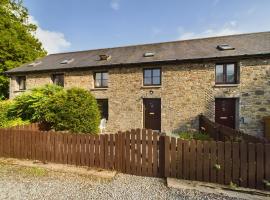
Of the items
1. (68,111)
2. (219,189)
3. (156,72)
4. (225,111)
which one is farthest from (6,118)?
(225,111)

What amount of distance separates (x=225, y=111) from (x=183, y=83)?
3.34 metres

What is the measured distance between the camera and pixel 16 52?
2880 cm

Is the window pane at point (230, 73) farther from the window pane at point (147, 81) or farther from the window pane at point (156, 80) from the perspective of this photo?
the window pane at point (147, 81)

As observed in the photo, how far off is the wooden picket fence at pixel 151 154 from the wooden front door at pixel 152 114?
8.98 meters

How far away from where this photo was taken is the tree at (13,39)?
27312 mm

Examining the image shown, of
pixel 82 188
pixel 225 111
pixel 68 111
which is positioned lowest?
pixel 82 188

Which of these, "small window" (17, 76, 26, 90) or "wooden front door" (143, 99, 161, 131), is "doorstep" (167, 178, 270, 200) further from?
"small window" (17, 76, 26, 90)

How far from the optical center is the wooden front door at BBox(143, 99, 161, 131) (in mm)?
15336

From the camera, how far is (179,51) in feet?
53.1

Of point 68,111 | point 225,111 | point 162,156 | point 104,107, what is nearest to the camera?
point 162,156

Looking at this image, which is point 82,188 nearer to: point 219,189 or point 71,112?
point 219,189

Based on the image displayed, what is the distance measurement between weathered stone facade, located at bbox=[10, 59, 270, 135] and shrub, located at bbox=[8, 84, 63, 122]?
5002 mm

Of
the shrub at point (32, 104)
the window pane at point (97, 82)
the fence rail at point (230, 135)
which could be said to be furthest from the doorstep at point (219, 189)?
the window pane at point (97, 82)

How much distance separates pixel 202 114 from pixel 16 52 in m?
26.9
